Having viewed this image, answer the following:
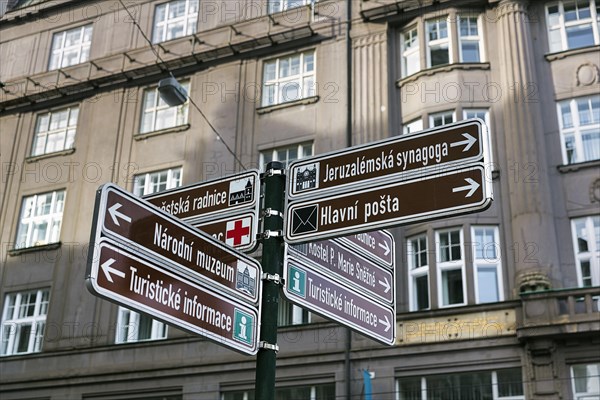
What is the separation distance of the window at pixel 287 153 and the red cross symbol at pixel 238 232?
15882mm

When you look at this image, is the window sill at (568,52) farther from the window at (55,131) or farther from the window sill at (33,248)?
the window at (55,131)

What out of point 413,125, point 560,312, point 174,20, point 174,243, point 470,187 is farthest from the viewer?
point 174,20

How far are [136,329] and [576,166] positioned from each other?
12.3m

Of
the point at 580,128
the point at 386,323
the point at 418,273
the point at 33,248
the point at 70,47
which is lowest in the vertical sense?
the point at 386,323

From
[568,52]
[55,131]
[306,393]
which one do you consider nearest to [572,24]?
[568,52]

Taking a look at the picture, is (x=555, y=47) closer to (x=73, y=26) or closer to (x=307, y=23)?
(x=307, y=23)

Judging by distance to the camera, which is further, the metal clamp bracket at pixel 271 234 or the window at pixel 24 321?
the window at pixel 24 321

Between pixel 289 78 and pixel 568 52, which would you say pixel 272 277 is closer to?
pixel 568 52

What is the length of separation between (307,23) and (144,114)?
19.5 ft

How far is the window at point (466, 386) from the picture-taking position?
16.8 metres

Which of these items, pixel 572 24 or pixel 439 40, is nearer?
pixel 572 24

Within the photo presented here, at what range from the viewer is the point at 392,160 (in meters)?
5.19

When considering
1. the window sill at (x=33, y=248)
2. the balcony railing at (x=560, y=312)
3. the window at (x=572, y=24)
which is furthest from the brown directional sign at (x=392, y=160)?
the window sill at (x=33, y=248)

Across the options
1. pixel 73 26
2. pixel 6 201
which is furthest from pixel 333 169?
pixel 73 26
